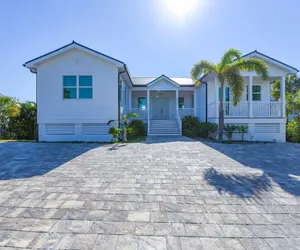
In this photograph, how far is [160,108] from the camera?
63.8 feet

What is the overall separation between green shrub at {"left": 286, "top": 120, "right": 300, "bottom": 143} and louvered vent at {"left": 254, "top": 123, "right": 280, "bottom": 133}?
1.51 meters

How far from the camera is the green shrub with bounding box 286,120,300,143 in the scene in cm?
1434

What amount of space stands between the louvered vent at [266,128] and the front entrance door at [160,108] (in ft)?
26.2

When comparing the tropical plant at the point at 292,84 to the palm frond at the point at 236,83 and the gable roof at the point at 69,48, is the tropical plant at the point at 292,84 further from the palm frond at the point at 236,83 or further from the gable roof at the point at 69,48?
the gable roof at the point at 69,48

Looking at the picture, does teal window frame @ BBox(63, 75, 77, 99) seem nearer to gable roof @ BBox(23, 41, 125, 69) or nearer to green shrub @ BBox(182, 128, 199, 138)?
gable roof @ BBox(23, 41, 125, 69)

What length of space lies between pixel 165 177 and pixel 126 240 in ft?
8.85

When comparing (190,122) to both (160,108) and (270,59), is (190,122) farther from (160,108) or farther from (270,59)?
(270,59)

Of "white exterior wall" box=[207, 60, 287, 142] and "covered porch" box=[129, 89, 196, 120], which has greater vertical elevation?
"covered porch" box=[129, 89, 196, 120]

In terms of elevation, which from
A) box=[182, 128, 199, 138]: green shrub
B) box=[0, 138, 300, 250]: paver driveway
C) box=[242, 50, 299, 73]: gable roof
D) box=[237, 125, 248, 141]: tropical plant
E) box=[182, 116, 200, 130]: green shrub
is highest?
box=[242, 50, 299, 73]: gable roof

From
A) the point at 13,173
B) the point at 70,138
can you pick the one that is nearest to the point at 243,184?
the point at 13,173

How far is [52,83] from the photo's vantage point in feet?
42.1

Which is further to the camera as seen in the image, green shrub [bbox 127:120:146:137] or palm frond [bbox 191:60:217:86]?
green shrub [bbox 127:120:146:137]

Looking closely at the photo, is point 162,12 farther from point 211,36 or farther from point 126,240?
point 126,240

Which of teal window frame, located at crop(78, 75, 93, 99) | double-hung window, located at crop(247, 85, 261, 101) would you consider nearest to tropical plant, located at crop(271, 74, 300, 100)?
double-hung window, located at crop(247, 85, 261, 101)
